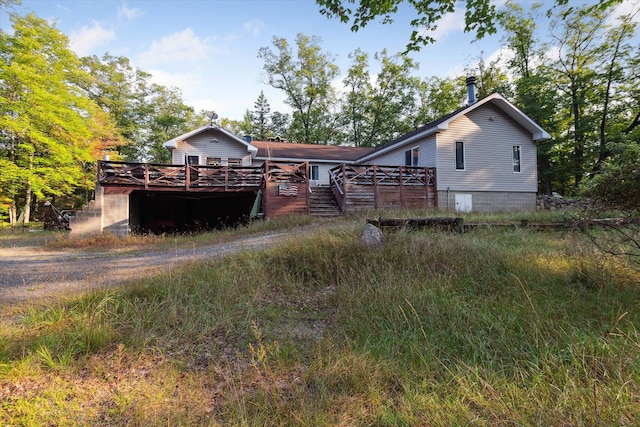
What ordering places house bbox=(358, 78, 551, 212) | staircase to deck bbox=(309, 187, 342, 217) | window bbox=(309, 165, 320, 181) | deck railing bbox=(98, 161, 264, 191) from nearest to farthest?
deck railing bbox=(98, 161, 264, 191)
staircase to deck bbox=(309, 187, 342, 217)
house bbox=(358, 78, 551, 212)
window bbox=(309, 165, 320, 181)

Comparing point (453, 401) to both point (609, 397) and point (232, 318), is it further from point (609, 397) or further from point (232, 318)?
point (232, 318)

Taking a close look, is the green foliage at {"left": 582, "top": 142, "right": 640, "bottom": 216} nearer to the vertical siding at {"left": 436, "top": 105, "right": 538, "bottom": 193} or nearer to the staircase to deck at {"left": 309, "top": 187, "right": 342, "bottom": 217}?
the staircase to deck at {"left": 309, "top": 187, "right": 342, "bottom": 217}

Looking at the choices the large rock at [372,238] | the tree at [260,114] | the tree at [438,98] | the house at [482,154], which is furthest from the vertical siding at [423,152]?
the tree at [260,114]

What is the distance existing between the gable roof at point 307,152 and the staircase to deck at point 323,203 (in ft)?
18.1

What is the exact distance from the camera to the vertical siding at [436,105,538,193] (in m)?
15.8

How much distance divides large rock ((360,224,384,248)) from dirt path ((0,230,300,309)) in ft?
10.2

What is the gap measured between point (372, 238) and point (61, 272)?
618 cm

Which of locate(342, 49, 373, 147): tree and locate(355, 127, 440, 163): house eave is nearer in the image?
locate(355, 127, 440, 163): house eave

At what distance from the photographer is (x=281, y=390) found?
2420 millimetres

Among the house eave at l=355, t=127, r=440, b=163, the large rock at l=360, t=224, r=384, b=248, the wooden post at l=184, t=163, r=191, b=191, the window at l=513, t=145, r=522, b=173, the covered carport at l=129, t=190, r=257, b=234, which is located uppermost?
the house eave at l=355, t=127, r=440, b=163

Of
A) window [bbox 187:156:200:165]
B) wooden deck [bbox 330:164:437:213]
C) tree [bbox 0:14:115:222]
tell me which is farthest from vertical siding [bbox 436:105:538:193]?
tree [bbox 0:14:115:222]

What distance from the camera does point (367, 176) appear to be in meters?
15.1

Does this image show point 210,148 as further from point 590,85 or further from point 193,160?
point 590,85

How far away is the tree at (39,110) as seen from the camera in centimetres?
1730
